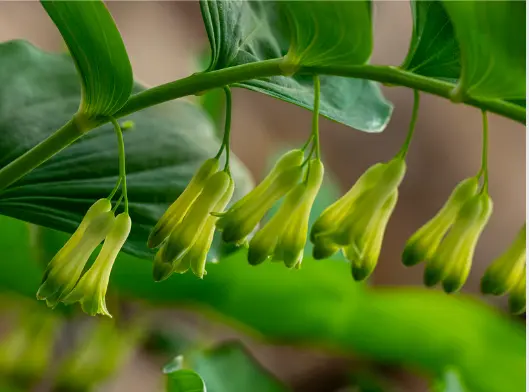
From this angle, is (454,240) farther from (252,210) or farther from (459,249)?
(252,210)

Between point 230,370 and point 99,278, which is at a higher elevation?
point 99,278

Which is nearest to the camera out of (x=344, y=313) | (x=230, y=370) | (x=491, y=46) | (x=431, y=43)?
(x=491, y=46)

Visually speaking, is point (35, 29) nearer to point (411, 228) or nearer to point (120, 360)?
point (120, 360)

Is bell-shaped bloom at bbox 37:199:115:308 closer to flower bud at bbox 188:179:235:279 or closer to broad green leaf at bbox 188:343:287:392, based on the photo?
flower bud at bbox 188:179:235:279

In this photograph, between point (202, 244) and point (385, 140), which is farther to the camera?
point (385, 140)

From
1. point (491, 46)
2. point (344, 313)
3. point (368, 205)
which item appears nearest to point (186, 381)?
point (368, 205)

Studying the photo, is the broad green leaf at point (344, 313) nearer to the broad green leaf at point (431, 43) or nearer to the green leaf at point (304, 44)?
the green leaf at point (304, 44)

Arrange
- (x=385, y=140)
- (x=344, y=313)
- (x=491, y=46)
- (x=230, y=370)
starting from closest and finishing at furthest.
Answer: (x=491, y=46)
(x=230, y=370)
(x=344, y=313)
(x=385, y=140)

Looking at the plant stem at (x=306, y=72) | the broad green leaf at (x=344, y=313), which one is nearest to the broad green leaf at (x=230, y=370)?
the broad green leaf at (x=344, y=313)

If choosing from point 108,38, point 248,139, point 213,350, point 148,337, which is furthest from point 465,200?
point 248,139
